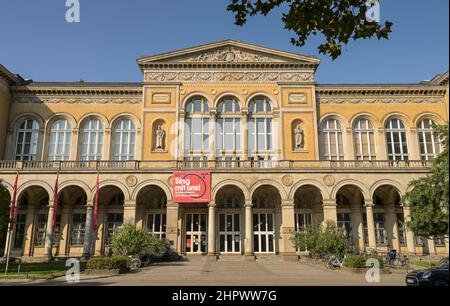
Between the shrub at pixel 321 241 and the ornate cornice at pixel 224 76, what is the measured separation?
57.8 ft

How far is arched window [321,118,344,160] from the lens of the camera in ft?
138

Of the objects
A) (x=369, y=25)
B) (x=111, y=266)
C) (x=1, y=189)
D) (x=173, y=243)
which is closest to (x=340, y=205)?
(x=173, y=243)

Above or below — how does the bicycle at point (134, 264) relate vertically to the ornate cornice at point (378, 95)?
below

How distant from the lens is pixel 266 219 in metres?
38.9

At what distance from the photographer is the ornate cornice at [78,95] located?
42062 mm

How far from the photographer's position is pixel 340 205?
39.5 m

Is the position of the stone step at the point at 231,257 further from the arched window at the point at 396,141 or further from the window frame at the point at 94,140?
the arched window at the point at 396,141

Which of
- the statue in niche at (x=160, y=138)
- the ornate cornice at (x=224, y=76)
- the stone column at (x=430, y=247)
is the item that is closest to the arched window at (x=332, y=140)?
the ornate cornice at (x=224, y=76)

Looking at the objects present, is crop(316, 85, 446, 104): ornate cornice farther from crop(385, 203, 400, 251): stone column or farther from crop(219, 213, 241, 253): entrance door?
crop(219, 213, 241, 253): entrance door

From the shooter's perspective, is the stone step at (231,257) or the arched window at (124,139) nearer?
the stone step at (231,257)

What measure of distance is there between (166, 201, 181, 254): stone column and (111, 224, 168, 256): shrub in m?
4.50

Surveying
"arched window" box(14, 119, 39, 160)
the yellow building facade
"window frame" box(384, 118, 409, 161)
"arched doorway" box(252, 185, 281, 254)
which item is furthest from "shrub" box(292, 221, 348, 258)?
"arched window" box(14, 119, 39, 160)

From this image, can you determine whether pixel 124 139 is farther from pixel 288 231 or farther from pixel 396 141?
pixel 396 141
